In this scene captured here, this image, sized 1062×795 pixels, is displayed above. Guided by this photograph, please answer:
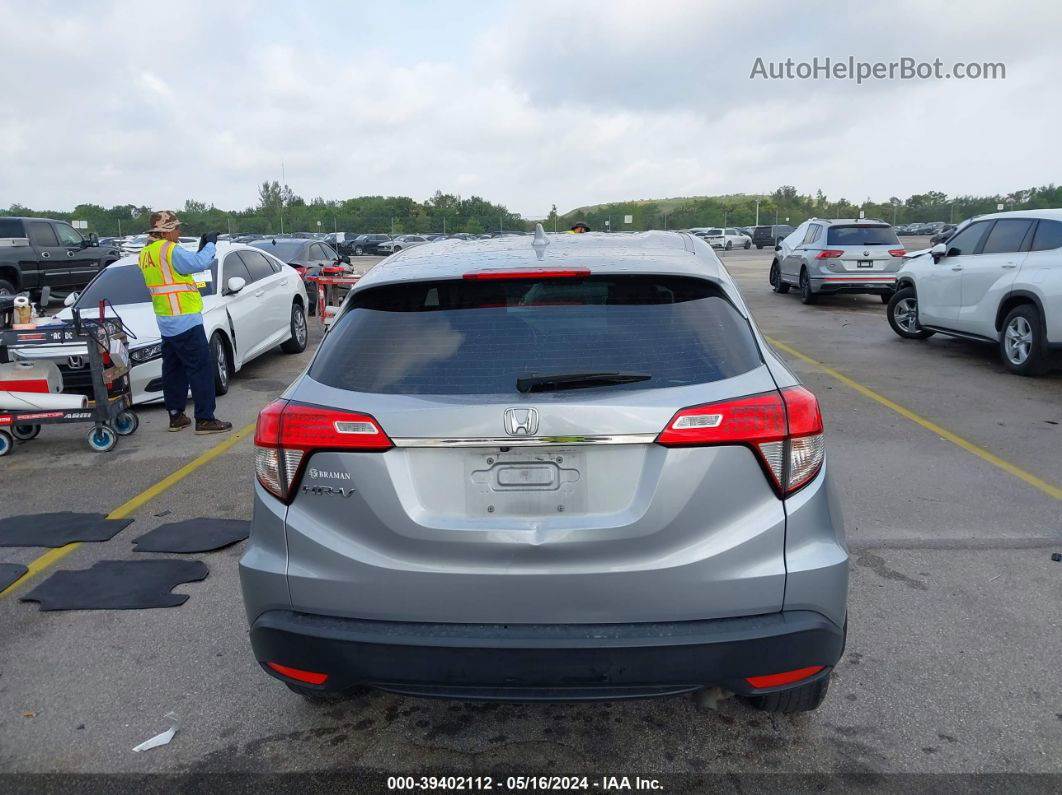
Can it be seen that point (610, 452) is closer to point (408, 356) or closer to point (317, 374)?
point (408, 356)

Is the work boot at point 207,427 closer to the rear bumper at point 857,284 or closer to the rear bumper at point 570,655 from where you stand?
the rear bumper at point 570,655

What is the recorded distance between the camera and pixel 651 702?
10.8 feet

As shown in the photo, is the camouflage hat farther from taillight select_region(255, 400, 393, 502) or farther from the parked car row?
the parked car row

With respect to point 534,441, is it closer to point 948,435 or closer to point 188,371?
point 948,435

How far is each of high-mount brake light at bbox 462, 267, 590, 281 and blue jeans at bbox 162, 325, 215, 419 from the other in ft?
17.9

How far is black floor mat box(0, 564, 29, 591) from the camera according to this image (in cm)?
454

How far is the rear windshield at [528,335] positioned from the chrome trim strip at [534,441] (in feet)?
0.57

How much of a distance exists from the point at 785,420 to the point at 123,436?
6.92 m

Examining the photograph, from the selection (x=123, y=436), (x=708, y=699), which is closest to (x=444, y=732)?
(x=708, y=699)

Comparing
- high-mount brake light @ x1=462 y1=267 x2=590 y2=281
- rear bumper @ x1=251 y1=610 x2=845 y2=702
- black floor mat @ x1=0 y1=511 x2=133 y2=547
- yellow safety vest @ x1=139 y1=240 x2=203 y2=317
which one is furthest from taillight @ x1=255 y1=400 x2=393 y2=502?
yellow safety vest @ x1=139 y1=240 x2=203 y2=317

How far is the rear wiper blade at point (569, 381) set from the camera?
8.33ft

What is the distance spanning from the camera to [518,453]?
97.4 inches

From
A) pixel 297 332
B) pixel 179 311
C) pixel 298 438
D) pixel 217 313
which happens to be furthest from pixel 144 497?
pixel 297 332

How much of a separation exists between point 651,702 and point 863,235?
15.2m
